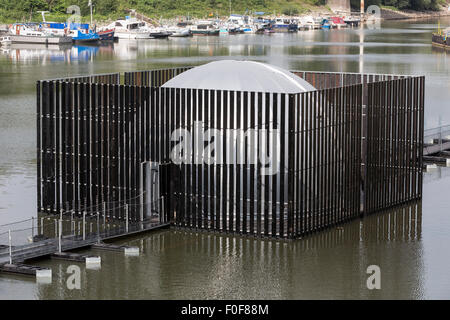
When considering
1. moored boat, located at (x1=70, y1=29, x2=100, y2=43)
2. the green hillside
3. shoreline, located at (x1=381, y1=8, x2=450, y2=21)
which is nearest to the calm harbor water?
moored boat, located at (x1=70, y1=29, x2=100, y2=43)

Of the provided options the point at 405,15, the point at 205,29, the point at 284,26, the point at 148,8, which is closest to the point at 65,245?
the point at 205,29

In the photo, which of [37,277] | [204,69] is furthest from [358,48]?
[37,277]

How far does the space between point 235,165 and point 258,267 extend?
3.02 metres

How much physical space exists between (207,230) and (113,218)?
248 cm

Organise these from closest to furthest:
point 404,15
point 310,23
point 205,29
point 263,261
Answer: point 263,261 < point 205,29 < point 310,23 < point 404,15

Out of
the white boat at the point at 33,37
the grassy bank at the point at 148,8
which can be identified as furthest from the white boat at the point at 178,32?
the white boat at the point at 33,37

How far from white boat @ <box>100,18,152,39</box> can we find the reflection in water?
95573 millimetres

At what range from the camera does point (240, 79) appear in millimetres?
27203

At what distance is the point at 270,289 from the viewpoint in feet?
73.2

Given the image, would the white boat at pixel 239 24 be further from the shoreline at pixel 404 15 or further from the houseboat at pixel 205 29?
the shoreline at pixel 404 15

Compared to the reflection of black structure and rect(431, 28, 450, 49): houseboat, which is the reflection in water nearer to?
the reflection of black structure

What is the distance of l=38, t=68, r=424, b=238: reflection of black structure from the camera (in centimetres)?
2577

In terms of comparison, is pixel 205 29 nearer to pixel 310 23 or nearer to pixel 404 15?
pixel 310 23

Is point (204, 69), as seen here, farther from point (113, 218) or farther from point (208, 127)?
point (113, 218)
